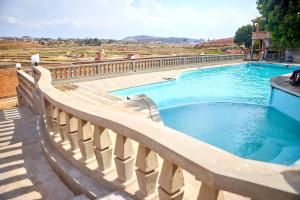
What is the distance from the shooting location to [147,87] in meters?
15.6

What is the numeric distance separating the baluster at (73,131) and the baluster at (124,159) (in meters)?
1.08

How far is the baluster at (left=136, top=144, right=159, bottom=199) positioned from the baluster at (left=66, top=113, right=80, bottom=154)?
142 cm

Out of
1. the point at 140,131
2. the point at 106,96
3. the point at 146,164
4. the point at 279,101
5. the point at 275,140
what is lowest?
the point at 275,140

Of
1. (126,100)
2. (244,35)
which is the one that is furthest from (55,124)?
(244,35)

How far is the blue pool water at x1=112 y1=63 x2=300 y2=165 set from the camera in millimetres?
9266

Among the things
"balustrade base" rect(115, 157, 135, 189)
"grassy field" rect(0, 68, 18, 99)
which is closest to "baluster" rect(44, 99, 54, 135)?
"balustrade base" rect(115, 157, 135, 189)

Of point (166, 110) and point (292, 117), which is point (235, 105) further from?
point (166, 110)

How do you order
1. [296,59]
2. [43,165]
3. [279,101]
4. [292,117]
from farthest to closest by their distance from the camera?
1. [296,59]
2. [279,101]
3. [292,117]
4. [43,165]

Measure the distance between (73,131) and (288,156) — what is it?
26.9 ft

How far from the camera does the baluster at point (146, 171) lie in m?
2.09

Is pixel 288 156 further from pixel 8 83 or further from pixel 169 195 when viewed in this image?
pixel 8 83

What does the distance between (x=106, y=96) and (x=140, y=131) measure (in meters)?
8.94

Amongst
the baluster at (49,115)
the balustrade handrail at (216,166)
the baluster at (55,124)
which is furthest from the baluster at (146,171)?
the baluster at (49,115)

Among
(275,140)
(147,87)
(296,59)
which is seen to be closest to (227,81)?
(147,87)
